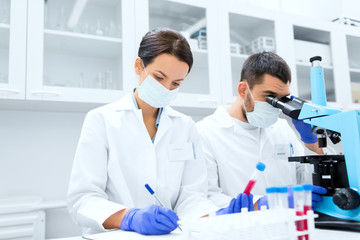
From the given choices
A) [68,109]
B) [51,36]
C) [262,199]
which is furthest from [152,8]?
[262,199]

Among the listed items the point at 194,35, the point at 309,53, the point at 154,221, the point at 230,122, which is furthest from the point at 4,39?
the point at 309,53

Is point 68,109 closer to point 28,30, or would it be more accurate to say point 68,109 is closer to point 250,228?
point 28,30

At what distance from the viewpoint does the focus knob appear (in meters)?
0.84

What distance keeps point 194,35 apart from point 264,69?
81 cm

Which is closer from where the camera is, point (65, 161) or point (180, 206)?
point (180, 206)

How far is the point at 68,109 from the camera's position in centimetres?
205

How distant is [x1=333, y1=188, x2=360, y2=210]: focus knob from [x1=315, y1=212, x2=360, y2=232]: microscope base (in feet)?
0.13

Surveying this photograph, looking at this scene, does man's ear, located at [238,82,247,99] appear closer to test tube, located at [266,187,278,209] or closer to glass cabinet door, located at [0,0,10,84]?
test tube, located at [266,187,278,209]

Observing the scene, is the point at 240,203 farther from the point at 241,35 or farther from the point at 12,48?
the point at 241,35

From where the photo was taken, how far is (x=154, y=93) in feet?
4.17

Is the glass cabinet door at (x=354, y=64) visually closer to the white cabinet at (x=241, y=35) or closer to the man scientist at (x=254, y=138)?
the white cabinet at (x=241, y=35)

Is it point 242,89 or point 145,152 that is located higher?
point 242,89

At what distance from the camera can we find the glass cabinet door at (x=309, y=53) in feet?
8.14

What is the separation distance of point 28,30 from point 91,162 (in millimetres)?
1014
